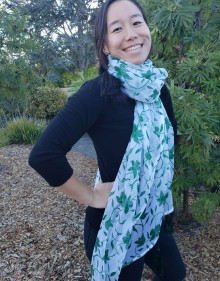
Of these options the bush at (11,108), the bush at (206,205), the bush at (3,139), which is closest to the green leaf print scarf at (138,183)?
the bush at (206,205)

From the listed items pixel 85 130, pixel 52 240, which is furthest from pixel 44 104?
pixel 85 130

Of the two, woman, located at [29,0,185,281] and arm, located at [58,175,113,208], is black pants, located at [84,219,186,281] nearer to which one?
woman, located at [29,0,185,281]

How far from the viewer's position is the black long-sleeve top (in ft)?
4.33

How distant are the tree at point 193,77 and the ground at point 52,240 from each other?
23.5 inches

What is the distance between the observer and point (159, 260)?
5.95ft

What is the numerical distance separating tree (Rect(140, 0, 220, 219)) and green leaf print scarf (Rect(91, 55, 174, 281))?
40 centimetres

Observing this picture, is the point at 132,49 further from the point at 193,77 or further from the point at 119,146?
the point at 193,77

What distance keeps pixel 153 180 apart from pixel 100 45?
0.76 meters

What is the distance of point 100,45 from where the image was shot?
5.06 ft

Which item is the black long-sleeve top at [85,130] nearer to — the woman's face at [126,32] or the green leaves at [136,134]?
the green leaves at [136,134]

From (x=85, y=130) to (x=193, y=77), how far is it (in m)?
1.14

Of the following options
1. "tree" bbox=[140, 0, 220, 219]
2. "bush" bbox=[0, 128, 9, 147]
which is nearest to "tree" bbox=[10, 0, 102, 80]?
"bush" bbox=[0, 128, 9, 147]

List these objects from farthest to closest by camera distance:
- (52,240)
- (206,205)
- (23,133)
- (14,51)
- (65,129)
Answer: (23,133) < (14,51) < (52,240) < (206,205) < (65,129)

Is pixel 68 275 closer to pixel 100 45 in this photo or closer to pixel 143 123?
pixel 143 123
